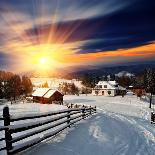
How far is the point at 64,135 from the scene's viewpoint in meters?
15.0

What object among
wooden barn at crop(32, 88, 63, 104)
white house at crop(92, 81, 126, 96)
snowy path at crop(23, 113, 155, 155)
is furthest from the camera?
white house at crop(92, 81, 126, 96)

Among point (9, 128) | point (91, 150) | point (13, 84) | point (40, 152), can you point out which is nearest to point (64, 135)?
point (91, 150)

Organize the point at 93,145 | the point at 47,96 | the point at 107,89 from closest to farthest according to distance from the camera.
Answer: the point at 93,145, the point at 47,96, the point at 107,89

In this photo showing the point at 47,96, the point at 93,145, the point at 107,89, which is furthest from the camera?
the point at 107,89

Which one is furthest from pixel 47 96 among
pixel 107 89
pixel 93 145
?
pixel 93 145

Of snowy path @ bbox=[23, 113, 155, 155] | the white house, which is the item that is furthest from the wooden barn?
snowy path @ bbox=[23, 113, 155, 155]

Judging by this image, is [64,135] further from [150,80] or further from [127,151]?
[150,80]

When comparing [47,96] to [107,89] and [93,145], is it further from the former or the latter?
[93,145]

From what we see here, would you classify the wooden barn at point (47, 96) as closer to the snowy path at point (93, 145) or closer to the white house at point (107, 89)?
the white house at point (107, 89)

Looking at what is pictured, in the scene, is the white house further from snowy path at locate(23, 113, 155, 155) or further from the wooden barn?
snowy path at locate(23, 113, 155, 155)

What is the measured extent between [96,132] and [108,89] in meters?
105

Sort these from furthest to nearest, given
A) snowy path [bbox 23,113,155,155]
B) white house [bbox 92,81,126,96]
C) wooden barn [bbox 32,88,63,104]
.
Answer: white house [bbox 92,81,126,96] < wooden barn [bbox 32,88,63,104] < snowy path [bbox 23,113,155,155]

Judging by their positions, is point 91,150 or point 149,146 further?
point 149,146

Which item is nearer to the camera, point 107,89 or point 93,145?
point 93,145
